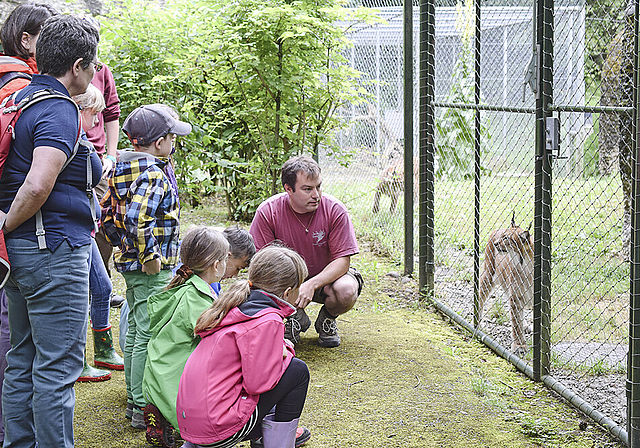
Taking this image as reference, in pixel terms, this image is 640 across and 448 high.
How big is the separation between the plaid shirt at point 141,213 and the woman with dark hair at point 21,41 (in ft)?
1.86

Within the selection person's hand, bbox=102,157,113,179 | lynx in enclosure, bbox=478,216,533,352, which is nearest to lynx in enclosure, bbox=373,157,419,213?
lynx in enclosure, bbox=478,216,533,352

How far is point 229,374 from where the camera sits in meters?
2.22

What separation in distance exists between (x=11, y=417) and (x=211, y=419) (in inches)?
29.4

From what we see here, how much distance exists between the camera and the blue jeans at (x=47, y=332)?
2139 mm

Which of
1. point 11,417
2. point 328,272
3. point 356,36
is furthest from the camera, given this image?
point 356,36

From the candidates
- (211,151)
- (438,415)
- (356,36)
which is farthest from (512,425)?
(356,36)

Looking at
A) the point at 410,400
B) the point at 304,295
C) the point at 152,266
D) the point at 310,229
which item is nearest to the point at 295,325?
the point at 304,295

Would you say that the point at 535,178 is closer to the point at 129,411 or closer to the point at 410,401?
the point at 410,401

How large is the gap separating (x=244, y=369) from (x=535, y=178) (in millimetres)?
1825

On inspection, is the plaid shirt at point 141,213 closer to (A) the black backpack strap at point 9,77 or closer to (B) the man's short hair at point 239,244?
(B) the man's short hair at point 239,244

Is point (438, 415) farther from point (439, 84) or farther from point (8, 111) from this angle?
point (439, 84)

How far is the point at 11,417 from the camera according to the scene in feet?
7.49

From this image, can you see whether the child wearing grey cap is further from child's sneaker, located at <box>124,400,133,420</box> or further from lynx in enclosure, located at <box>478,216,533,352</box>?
lynx in enclosure, located at <box>478,216,533,352</box>

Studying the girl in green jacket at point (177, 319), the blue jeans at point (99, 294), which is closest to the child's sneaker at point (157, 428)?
the girl in green jacket at point (177, 319)
